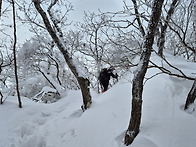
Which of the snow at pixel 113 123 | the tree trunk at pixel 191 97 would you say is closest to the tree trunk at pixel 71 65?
the snow at pixel 113 123

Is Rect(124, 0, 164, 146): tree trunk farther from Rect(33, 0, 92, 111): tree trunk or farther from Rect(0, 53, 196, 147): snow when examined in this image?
Rect(33, 0, 92, 111): tree trunk

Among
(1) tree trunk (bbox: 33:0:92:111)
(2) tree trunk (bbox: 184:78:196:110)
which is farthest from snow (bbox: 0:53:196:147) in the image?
(1) tree trunk (bbox: 33:0:92:111)

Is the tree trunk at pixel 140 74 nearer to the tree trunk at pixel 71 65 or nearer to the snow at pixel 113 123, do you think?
the snow at pixel 113 123

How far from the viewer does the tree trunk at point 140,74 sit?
6.75 feet

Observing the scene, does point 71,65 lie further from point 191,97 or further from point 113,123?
point 191,97

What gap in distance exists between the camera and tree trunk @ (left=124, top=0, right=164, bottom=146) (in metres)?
2.06

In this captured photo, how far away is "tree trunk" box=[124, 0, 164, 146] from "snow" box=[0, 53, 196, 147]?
0.15 meters

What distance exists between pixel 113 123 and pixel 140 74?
1.37 metres

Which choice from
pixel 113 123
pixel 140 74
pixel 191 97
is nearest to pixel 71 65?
pixel 113 123

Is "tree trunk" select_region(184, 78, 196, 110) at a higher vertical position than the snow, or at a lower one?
higher

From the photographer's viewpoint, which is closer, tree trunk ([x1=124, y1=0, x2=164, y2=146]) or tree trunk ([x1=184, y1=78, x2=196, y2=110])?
tree trunk ([x1=124, y1=0, x2=164, y2=146])

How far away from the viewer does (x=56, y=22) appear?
592 cm

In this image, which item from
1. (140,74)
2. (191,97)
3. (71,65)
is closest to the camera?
(140,74)

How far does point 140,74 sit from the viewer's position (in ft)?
7.22
